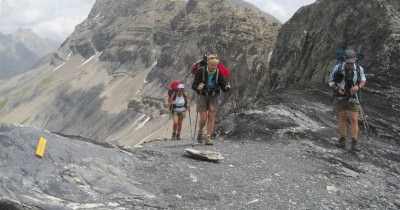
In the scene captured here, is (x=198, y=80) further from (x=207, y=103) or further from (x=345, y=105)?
(x=345, y=105)

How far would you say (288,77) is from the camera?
39062mm

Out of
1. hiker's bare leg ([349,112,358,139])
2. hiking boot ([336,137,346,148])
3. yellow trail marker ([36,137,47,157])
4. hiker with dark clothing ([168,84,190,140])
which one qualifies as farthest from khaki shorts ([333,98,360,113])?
yellow trail marker ([36,137,47,157])

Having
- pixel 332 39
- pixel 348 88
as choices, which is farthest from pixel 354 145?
pixel 332 39

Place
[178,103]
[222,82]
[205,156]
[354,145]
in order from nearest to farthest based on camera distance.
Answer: [205,156] → [222,82] → [354,145] → [178,103]

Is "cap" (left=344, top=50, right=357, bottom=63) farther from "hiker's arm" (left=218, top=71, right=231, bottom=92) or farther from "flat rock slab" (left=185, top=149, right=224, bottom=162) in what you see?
"flat rock slab" (left=185, top=149, right=224, bottom=162)

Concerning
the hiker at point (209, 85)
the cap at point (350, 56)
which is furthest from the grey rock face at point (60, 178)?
the cap at point (350, 56)

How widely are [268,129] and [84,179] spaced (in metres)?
10.0

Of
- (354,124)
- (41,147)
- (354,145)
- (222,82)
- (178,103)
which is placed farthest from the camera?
(178,103)

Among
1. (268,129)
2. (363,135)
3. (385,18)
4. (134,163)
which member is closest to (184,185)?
(134,163)

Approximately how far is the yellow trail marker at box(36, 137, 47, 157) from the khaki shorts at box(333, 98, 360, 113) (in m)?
9.99

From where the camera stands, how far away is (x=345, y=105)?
1716 centimetres

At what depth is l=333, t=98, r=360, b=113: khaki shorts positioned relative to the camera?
55.8 ft

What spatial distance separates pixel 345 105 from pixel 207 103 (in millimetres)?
4503

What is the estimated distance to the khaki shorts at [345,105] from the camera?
1700 cm
